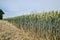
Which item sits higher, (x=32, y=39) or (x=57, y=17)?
(x=57, y=17)

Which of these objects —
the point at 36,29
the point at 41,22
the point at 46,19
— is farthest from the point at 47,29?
the point at 36,29

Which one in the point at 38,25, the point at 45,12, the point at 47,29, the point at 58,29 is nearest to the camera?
the point at 58,29

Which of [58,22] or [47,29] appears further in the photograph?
[47,29]

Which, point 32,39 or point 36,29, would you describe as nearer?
point 32,39

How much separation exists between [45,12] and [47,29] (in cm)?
100

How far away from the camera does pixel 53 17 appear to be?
720cm

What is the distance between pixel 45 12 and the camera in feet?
28.1

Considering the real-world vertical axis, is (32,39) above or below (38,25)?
below

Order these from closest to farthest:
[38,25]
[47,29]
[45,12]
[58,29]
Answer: [58,29] → [47,29] → [45,12] → [38,25]

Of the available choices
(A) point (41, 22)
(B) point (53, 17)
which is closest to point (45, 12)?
(A) point (41, 22)

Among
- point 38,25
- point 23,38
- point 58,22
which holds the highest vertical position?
point 58,22

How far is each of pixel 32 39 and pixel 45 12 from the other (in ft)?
4.83

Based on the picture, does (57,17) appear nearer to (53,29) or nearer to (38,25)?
(53,29)

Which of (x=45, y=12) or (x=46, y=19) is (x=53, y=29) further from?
(x=45, y=12)
